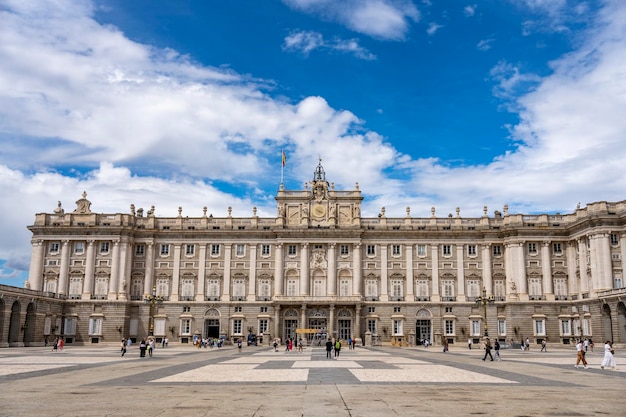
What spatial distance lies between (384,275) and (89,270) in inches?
1513

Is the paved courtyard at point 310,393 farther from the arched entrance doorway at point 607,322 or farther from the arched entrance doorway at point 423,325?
the arched entrance doorway at point 423,325

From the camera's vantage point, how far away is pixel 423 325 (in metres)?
77.4

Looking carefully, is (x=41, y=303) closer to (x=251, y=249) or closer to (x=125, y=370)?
(x=251, y=249)

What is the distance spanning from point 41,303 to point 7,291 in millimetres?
9401

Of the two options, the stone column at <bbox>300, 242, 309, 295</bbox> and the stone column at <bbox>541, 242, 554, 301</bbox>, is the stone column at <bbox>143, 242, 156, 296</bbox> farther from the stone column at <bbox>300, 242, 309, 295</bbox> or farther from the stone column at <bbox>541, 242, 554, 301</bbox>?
the stone column at <bbox>541, 242, 554, 301</bbox>

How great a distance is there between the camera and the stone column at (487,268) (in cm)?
7756

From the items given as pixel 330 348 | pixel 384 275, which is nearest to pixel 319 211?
pixel 384 275

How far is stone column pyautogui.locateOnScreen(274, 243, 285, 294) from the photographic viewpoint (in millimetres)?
77944

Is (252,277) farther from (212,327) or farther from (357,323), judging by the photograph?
(357,323)

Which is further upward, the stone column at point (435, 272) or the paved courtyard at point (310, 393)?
the stone column at point (435, 272)

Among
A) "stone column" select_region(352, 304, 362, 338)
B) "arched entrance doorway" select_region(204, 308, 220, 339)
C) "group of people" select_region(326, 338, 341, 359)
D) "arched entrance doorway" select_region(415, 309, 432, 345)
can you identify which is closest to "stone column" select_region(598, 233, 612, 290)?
"arched entrance doorway" select_region(415, 309, 432, 345)

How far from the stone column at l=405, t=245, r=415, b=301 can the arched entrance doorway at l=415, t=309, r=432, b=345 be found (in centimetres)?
233

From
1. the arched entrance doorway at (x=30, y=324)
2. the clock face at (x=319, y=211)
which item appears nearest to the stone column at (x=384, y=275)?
the clock face at (x=319, y=211)

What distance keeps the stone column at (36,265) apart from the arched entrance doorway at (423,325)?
49041mm
